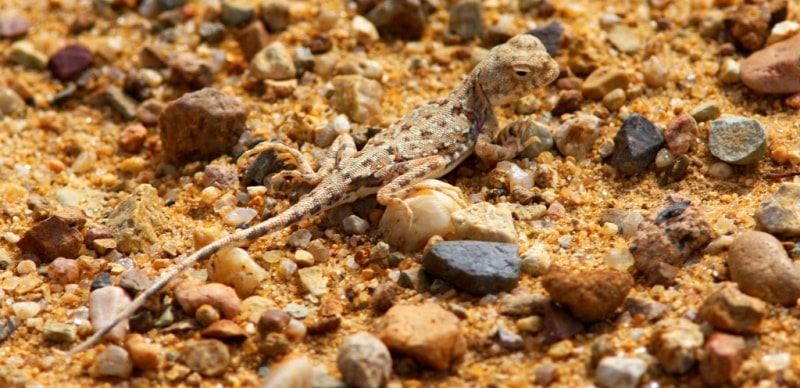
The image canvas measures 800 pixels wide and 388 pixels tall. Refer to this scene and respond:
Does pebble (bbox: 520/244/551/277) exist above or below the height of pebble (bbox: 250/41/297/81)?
below

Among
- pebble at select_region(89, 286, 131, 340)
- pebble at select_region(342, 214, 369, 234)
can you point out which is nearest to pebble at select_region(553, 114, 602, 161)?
pebble at select_region(342, 214, 369, 234)

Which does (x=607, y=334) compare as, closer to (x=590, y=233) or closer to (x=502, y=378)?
(x=502, y=378)

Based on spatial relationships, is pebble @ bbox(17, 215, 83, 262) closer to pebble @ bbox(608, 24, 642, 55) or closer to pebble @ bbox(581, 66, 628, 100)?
pebble @ bbox(581, 66, 628, 100)

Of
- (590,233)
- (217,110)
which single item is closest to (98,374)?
(217,110)

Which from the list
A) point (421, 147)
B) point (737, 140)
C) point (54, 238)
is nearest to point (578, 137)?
point (737, 140)

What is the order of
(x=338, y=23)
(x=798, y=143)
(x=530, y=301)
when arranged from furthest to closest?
1. (x=338, y=23)
2. (x=798, y=143)
3. (x=530, y=301)
